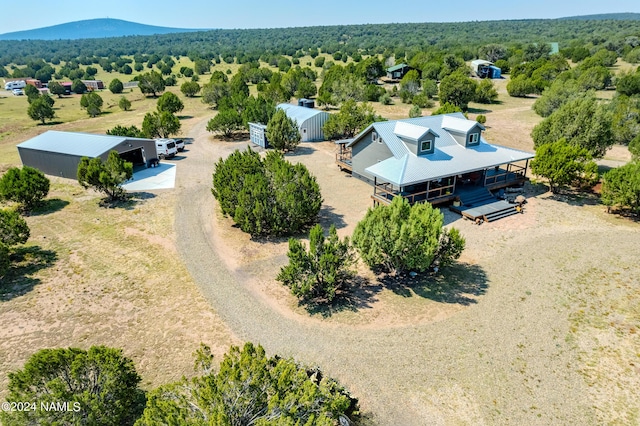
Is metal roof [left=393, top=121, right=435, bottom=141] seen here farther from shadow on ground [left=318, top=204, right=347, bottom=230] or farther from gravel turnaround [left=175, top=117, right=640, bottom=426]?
gravel turnaround [left=175, top=117, right=640, bottom=426]

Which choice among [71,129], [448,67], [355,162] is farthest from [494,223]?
[448,67]

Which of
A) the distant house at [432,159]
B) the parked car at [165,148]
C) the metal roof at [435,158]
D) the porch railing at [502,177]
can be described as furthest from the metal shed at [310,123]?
the porch railing at [502,177]

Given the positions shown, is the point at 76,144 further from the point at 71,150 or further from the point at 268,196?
the point at 268,196

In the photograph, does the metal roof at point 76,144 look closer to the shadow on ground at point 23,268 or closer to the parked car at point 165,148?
the parked car at point 165,148

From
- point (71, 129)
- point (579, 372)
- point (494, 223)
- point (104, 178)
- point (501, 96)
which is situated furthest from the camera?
point (501, 96)

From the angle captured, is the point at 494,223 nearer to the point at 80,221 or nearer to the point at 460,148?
the point at 460,148

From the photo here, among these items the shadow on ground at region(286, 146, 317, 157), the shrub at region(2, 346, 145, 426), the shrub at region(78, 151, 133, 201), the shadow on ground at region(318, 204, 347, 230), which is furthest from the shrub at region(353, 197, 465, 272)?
the shadow on ground at region(286, 146, 317, 157)
